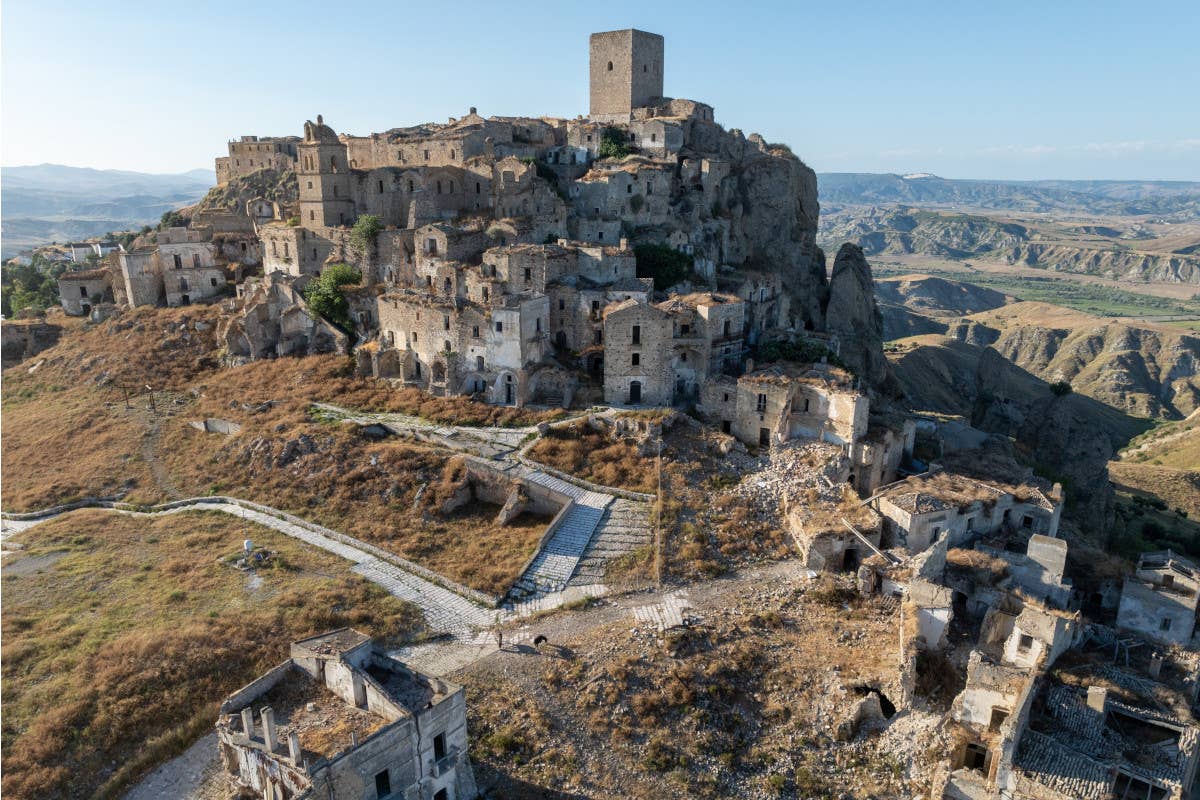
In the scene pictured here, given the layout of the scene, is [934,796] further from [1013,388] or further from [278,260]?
[1013,388]

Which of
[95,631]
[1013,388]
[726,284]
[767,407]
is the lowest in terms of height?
[1013,388]

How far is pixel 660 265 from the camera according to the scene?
154 feet

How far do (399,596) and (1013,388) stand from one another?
84.1 meters

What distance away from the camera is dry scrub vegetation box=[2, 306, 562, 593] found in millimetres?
33344

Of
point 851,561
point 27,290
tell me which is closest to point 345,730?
point 851,561

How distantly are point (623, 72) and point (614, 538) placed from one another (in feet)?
142

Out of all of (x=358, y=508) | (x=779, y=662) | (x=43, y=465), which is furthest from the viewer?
(x=43, y=465)

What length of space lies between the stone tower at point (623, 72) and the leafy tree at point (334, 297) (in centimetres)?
2515

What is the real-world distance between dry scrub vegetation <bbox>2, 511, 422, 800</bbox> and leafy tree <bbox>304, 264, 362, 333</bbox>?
16.9m

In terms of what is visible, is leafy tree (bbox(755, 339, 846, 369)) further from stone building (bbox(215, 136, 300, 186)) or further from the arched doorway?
stone building (bbox(215, 136, 300, 186))

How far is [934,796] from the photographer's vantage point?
20484 millimetres

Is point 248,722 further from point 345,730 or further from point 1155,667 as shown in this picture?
point 1155,667

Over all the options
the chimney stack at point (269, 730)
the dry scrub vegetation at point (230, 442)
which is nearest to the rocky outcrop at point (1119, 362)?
→ the dry scrub vegetation at point (230, 442)

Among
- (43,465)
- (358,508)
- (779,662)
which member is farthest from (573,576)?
(43,465)
